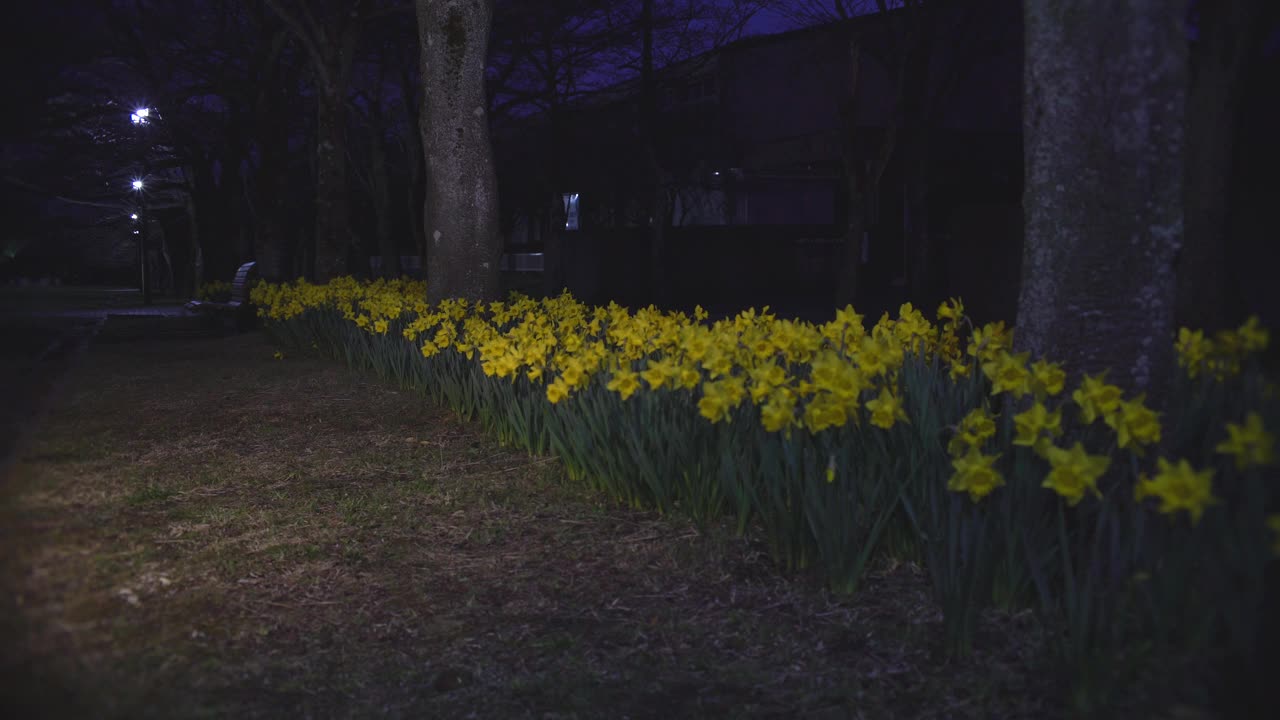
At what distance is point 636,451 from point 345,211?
13253 millimetres

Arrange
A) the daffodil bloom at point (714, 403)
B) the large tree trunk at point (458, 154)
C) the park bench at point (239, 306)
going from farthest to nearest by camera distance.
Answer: the park bench at point (239, 306), the large tree trunk at point (458, 154), the daffodil bloom at point (714, 403)

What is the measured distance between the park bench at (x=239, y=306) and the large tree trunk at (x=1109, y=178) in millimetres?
14682

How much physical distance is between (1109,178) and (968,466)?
1441 millimetres

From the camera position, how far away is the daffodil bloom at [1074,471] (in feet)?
9.13

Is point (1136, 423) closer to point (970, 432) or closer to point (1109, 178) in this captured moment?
point (970, 432)

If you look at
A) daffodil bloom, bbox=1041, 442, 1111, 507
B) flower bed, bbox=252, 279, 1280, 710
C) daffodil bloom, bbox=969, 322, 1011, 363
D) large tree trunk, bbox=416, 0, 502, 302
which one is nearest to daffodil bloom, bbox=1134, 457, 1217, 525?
flower bed, bbox=252, 279, 1280, 710

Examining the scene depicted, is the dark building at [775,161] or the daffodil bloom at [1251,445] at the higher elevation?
the dark building at [775,161]

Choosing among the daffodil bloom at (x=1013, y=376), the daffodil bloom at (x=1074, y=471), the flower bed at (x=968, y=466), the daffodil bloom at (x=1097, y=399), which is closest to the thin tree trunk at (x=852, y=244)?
the flower bed at (x=968, y=466)

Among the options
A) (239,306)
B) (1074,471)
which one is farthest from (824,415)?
(239,306)

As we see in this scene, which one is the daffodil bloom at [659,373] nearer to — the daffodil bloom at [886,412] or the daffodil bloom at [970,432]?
the daffodil bloom at [886,412]

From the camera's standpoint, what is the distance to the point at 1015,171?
2319cm

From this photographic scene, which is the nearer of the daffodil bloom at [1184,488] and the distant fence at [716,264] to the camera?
the daffodil bloom at [1184,488]

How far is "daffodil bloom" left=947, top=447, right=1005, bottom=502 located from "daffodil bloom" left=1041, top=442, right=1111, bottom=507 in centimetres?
17

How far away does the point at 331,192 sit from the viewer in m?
16.3
